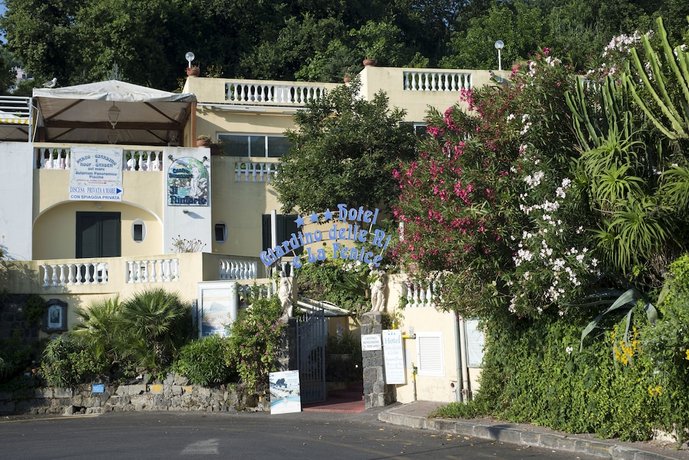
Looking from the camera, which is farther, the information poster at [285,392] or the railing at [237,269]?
the railing at [237,269]

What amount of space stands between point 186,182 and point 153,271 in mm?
4859

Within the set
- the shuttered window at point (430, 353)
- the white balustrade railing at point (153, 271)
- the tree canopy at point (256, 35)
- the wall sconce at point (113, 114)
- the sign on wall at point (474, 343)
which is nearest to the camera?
the sign on wall at point (474, 343)

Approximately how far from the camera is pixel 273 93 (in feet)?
96.8

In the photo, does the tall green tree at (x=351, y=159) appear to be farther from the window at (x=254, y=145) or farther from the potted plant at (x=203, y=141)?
the window at (x=254, y=145)

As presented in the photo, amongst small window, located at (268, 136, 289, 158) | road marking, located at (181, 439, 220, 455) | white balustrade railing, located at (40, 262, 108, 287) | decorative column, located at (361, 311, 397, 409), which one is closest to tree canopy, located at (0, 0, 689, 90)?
small window, located at (268, 136, 289, 158)

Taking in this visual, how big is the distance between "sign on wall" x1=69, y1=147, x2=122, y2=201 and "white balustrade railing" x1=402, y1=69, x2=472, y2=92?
367 inches

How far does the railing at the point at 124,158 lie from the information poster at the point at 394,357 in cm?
1015

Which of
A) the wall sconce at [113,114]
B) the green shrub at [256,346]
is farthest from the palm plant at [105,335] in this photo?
the wall sconce at [113,114]

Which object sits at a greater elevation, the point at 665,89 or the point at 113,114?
the point at 113,114

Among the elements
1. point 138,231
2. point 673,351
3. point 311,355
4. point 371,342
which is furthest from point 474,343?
point 138,231

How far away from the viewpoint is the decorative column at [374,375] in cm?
1991

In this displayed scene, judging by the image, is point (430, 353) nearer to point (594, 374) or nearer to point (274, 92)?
point (594, 374)

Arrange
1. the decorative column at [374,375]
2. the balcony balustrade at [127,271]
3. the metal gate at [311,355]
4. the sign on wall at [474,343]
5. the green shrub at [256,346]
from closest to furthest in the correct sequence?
the sign on wall at [474,343] < the decorative column at [374,375] < the green shrub at [256,346] < the metal gate at [311,355] < the balcony balustrade at [127,271]

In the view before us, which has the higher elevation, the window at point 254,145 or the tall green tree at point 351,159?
the window at point 254,145
